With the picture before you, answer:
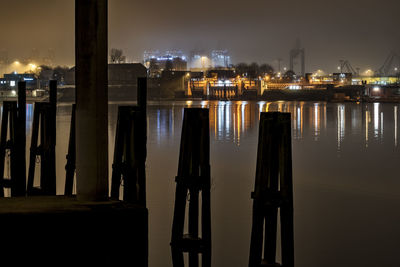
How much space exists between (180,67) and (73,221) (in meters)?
174

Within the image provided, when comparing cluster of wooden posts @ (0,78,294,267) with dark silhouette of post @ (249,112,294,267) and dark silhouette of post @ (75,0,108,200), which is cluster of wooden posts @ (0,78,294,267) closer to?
dark silhouette of post @ (249,112,294,267)

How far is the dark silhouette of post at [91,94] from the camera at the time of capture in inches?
240

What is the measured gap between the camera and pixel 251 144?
101ft

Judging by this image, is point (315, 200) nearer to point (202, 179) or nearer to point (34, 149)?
point (34, 149)

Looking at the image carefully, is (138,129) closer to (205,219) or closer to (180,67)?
(205,219)

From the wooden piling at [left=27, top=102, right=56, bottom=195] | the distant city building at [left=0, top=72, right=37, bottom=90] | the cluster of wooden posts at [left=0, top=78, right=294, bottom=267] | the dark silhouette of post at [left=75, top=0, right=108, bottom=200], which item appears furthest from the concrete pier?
the distant city building at [left=0, top=72, right=37, bottom=90]

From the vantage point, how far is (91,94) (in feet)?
20.2

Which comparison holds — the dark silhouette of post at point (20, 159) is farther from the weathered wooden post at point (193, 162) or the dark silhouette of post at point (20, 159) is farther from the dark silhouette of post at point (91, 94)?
the dark silhouette of post at point (91, 94)

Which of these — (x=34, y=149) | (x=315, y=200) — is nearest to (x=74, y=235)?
(x=34, y=149)

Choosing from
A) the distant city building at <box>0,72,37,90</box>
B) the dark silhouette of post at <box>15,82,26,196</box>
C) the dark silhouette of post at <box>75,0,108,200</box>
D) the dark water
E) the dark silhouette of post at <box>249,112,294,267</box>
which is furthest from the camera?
the distant city building at <box>0,72,37,90</box>

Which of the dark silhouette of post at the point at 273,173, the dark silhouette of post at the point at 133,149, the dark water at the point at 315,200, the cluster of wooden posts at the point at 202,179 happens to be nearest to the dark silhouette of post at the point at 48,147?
the dark water at the point at 315,200

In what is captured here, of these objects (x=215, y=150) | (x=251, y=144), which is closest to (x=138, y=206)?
(x=215, y=150)

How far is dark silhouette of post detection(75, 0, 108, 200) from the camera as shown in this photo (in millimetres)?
6102

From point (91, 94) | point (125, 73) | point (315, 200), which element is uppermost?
point (125, 73)
